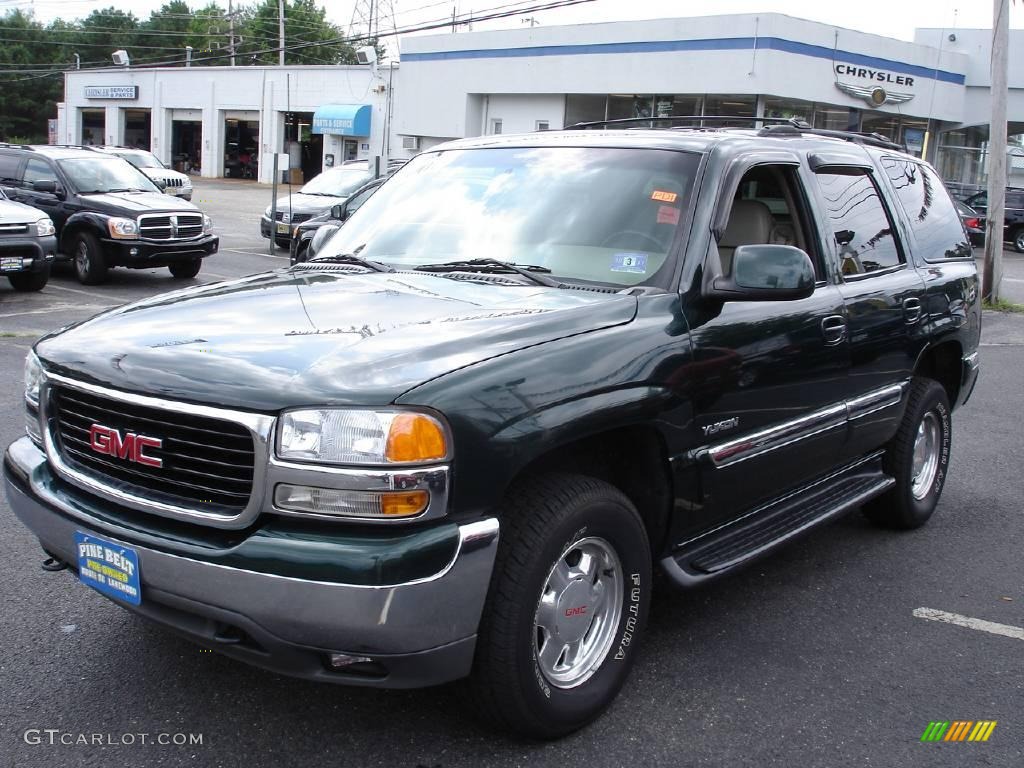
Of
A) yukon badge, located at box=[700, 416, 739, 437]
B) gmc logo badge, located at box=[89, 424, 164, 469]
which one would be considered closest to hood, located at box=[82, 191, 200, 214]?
gmc logo badge, located at box=[89, 424, 164, 469]

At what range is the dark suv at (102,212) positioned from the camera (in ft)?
47.2

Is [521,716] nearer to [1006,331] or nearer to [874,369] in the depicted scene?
[874,369]

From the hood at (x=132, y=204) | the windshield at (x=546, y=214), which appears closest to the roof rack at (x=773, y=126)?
the windshield at (x=546, y=214)

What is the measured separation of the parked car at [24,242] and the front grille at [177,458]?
34.7ft

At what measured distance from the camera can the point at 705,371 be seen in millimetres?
3654

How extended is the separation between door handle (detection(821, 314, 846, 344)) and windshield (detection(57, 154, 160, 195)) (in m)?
13.2

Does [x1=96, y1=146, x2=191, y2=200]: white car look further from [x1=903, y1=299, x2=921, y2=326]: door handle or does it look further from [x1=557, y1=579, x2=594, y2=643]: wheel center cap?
[x1=557, y1=579, x2=594, y2=643]: wheel center cap

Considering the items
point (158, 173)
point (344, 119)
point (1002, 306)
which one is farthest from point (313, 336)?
point (344, 119)

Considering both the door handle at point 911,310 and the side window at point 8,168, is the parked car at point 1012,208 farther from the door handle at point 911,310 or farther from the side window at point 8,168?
the door handle at point 911,310

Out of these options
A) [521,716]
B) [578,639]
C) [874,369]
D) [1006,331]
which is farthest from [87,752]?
[1006,331]

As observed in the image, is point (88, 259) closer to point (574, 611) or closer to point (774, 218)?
point (774, 218)

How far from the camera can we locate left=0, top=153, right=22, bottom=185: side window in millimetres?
15523

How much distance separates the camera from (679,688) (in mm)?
3688

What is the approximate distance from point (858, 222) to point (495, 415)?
274 centimetres
